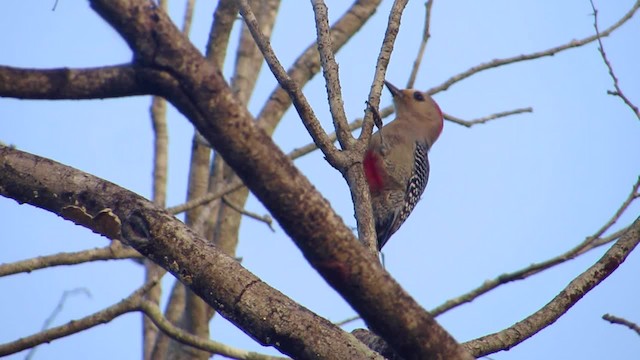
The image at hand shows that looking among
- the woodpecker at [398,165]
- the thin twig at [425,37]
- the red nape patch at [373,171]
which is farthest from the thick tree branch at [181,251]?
the red nape patch at [373,171]

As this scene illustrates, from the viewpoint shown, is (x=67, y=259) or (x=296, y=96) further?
(x=67, y=259)

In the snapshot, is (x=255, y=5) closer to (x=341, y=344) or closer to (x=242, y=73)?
(x=242, y=73)

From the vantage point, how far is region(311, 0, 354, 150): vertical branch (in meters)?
4.19

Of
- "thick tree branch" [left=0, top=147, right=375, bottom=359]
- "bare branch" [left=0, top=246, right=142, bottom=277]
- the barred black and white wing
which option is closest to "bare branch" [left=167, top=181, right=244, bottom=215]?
"bare branch" [left=0, top=246, right=142, bottom=277]

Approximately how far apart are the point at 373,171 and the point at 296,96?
3.24m

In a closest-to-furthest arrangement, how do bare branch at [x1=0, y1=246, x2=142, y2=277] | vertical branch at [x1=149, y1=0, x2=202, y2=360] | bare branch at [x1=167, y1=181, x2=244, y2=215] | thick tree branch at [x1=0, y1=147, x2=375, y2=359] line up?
thick tree branch at [x1=0, y1=147, x2=375, y2=359]
bare branch at [x1=0, y1=246, x2=142, y2=277]
bare branch at [x1=167, y1=181, x2=244, y2=215]
vertical branch at [x1=149, y1=0, x2=202, y2=360]

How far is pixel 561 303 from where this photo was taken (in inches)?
135

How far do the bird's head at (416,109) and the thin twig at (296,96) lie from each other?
385 cm

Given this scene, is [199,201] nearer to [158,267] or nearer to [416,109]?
[158,267]

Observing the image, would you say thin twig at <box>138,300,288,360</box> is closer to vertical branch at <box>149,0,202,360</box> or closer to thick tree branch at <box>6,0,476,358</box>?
vertical branch at <box>149,0,202,360</box>

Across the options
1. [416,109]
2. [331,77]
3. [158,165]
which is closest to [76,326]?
[331,77]

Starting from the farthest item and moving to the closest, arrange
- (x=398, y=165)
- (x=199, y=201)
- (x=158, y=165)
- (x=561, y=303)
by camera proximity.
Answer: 1. (x=158, y=165)
2. (x=398, y=165)
3. (x=199, y=201)
4. (x=561, y=303)

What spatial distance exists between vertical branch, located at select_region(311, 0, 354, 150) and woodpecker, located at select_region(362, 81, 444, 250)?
2.48 m

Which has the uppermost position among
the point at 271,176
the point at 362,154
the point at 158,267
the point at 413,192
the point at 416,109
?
the point at 416,109
